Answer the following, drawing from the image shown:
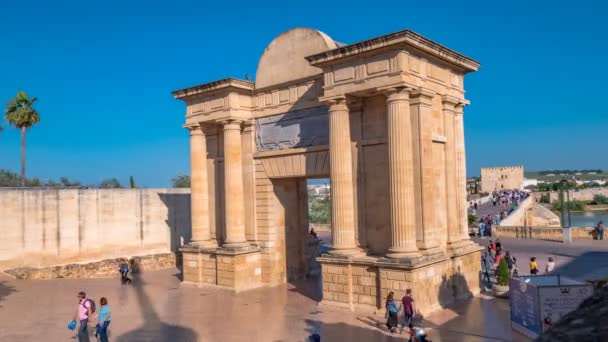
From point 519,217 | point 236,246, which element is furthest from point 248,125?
point 519,217

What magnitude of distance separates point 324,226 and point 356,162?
25748 millimetres

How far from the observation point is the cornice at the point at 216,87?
17.4 metres

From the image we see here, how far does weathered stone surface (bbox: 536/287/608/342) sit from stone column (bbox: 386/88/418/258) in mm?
9649

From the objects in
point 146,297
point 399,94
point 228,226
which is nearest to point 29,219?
point 146,297

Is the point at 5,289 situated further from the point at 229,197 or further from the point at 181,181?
the point at 181,181

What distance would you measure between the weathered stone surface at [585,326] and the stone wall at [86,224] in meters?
22.1

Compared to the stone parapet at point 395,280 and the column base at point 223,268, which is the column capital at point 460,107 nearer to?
the stone parapet at point 395,280

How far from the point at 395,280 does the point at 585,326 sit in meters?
9.98

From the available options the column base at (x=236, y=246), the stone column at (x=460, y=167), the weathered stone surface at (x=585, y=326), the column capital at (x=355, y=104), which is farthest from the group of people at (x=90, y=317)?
the stone column at (x=460, y=167)

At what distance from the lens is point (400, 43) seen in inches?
502

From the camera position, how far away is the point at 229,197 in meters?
17.6

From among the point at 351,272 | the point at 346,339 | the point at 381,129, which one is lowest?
the point at 346,339

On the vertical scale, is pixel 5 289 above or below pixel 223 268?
below

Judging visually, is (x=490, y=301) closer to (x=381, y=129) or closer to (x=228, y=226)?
(x=381, y=129)
